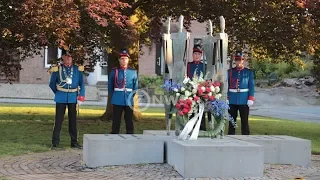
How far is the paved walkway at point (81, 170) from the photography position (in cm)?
738

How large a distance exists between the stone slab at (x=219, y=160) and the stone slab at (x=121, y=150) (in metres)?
0.92

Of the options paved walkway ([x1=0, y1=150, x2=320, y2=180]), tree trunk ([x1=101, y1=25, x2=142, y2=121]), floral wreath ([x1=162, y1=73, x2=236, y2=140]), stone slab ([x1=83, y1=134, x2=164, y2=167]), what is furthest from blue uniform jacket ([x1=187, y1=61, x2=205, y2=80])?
tree trunk ([x1=101, y1=25, x2=142, y2=121])

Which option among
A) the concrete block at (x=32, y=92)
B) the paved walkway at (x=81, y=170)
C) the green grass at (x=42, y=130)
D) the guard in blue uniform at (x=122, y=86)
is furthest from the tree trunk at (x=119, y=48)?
the concrete block at (x=32, y=92)

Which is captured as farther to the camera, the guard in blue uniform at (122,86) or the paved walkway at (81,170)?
the guard in blue uniform at (122,86)

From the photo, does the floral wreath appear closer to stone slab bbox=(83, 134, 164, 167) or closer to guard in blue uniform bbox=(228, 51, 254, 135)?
stone slab bbox=(83, 134, 164, 167)

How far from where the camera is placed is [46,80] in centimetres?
3075

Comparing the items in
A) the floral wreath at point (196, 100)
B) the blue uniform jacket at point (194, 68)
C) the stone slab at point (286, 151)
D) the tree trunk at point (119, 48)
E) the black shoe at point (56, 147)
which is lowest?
the black shoe at point (56, 147)

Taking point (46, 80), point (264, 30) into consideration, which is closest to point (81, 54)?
point (264, 30)

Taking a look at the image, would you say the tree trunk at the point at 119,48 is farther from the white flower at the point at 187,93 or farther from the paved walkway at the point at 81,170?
the white flower at the point at 187,93

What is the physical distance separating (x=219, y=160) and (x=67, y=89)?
394cm

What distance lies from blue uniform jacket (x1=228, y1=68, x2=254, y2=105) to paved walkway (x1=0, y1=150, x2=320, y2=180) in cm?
214

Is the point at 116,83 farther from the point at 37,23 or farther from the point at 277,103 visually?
the point at 277,103

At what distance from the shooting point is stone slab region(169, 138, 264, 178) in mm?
7191

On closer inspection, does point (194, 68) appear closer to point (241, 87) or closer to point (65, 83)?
point (241, 87)
